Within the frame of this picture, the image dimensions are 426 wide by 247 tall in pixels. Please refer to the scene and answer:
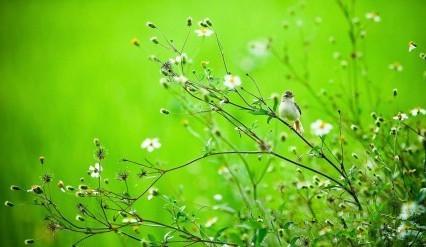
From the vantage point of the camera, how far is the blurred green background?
8.64 ft

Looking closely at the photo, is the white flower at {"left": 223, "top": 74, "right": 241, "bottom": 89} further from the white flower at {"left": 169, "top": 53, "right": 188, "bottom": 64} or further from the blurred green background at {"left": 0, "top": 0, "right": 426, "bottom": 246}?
the blurred green background at {"left": 0, "top": 0, "right": 426, "bottom": 246}

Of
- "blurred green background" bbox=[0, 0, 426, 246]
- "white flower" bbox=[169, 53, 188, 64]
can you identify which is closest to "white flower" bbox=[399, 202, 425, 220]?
"white flower" bbox=[169, 53, 188, 64]

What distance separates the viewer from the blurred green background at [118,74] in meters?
2.63

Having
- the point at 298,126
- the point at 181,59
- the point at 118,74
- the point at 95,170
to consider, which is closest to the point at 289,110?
the point at 298,126

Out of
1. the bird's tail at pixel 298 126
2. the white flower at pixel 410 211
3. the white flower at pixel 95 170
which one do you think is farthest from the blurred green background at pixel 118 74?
the white flower at pixel 410 211

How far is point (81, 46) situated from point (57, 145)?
164 cm

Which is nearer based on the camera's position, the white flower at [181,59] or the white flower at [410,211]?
the white flower at [410,211]

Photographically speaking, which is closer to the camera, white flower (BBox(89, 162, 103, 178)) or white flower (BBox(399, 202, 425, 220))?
white flower (BBox(399, 202, 425, 220))

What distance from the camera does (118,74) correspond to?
383 centimetres

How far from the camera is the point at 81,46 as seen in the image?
4.33 metres

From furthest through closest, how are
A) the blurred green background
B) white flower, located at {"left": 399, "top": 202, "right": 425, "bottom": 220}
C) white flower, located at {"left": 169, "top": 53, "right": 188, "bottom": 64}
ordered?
the blurred green background, white flower, located at {"left": 169, "top": 53, "right": 188, "bottom": 64}, white flower, located at {"left": 399, "top": 202, "right": 425, "bottom": 220}

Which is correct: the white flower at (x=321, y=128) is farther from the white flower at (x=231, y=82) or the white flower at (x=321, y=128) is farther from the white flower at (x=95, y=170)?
the white flower at (x=95, y=170)

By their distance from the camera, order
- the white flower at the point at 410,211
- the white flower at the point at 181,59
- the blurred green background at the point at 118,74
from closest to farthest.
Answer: the white flower at the point at 410,211
the white flower at the point at 181,59
the blurred green background at the point at 118,74

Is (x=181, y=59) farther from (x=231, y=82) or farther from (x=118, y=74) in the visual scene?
(x=118, y=74)
